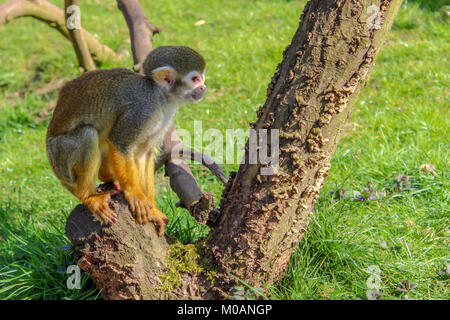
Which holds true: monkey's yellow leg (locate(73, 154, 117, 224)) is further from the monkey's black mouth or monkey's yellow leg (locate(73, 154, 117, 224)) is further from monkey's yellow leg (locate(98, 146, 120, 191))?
the monkey's black mouth

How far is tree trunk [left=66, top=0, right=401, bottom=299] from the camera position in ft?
6.69

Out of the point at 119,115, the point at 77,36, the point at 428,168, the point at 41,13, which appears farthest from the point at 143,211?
the point at 41,13

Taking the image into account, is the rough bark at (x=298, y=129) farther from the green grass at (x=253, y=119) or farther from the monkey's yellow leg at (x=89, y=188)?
the monkey's yellow leg at (x=89, y=188)

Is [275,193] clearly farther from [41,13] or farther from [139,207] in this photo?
[41,13]

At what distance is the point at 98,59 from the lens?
5.53 meters

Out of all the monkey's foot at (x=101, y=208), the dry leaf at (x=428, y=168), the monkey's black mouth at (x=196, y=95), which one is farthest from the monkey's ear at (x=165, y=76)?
the dry leaf at (x=428, y=168)

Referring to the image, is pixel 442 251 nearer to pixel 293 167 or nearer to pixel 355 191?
pixel 355 191

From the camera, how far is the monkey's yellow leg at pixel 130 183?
236cm

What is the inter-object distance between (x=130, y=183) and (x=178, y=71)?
66 cm

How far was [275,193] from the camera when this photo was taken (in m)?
2.21

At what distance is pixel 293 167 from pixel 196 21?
530 cm

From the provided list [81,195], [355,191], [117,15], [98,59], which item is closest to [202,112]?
[98,59]

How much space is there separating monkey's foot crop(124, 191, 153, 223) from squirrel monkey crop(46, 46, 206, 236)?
1.4 inches

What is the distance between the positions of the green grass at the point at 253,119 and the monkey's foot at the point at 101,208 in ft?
1.56
